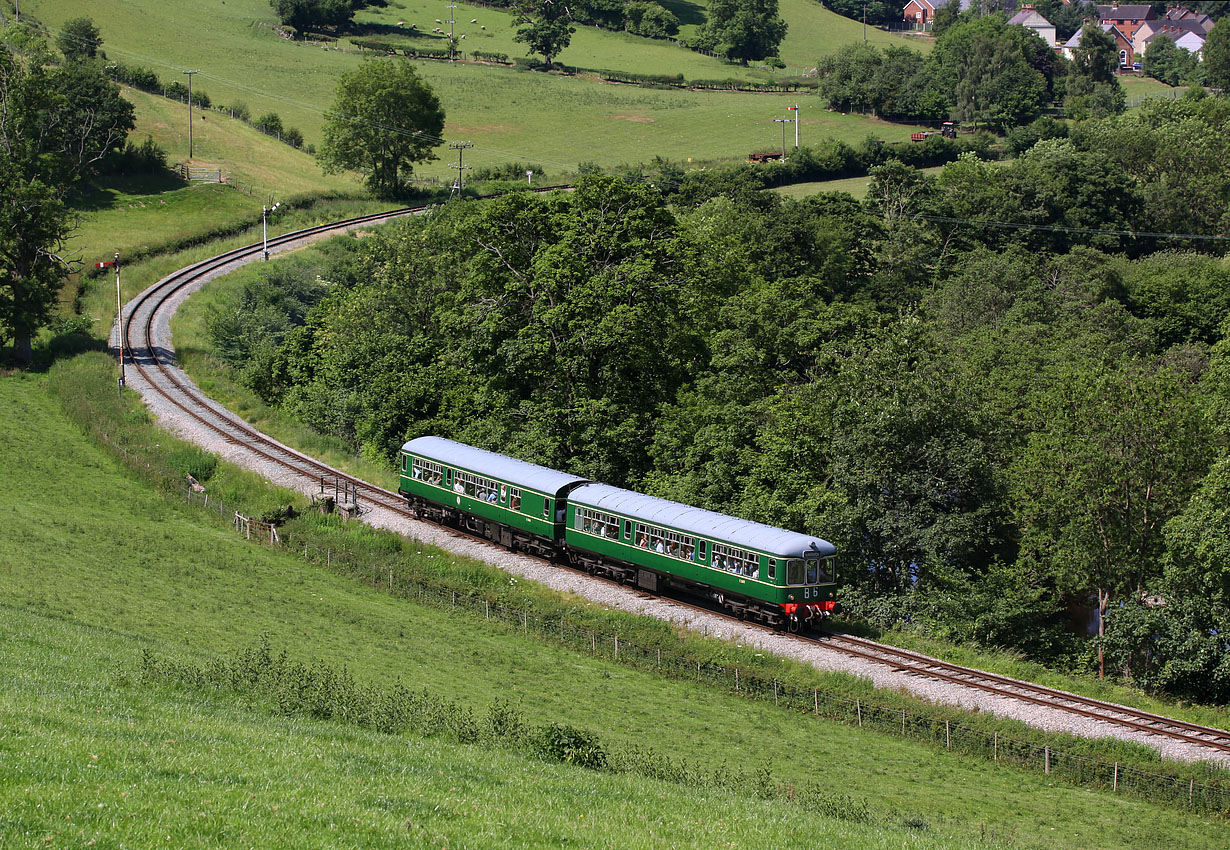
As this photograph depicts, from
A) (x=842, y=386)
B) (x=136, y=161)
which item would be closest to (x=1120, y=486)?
(x=842, y=386)

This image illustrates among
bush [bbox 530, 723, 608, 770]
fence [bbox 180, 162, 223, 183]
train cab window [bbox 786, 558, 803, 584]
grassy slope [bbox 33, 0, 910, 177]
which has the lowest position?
train cab window [bbox 786, 558, 803, 584]

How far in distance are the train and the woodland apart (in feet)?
14.5

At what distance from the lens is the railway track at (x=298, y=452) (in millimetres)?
34250

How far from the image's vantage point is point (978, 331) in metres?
73.3

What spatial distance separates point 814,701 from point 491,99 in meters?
140

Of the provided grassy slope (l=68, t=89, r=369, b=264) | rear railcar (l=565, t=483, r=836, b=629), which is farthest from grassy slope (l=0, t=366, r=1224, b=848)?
grassy slope (l=68, t=89, r=369, b=264)

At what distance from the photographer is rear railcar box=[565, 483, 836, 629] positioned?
4003 cm

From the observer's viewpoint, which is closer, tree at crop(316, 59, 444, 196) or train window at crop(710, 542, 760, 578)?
train window at crop(710, 542, 760, 578)

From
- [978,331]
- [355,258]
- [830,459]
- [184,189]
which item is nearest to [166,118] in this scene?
[184,189]

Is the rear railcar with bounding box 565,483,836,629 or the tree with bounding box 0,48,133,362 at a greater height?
the tree with bounding box 0,48,133,362

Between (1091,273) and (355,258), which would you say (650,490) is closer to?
(355,258)

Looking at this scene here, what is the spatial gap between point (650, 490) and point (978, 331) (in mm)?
30148

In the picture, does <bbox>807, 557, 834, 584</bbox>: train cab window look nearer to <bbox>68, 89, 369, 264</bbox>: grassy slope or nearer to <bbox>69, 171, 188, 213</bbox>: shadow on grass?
<bbox>68, 89, 369, 264</bbox>: grassy slope

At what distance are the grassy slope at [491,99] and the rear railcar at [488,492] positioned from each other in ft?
289
